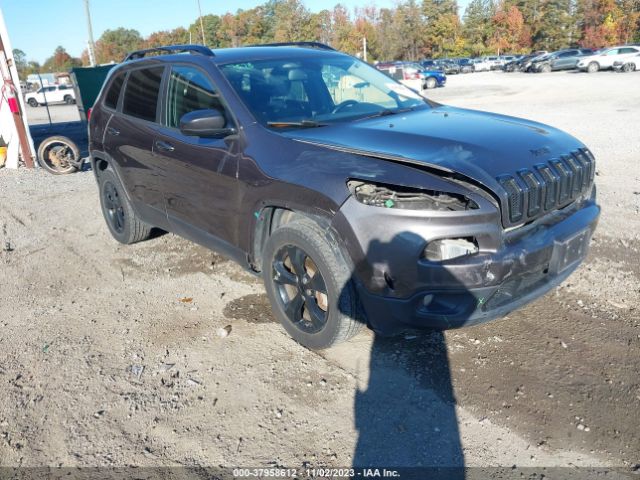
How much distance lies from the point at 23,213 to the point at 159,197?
3840 millimetres

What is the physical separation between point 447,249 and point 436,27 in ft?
276

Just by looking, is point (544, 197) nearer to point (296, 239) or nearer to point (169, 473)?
point (296, 239)

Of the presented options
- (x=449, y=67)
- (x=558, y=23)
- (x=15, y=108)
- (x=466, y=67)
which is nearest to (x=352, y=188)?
(x=15, y=108)

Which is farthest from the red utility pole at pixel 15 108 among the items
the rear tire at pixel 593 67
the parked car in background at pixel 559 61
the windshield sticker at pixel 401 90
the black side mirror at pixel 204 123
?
the parked car in background at pixel 559 61

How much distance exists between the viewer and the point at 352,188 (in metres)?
2.92

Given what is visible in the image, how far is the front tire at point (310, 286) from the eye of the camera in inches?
120

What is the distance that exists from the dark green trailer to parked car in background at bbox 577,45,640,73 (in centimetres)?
3313

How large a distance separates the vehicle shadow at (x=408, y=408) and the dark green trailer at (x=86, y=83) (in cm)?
1073

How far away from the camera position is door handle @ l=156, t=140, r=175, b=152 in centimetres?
421

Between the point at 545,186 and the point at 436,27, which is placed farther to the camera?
the point at 436,27

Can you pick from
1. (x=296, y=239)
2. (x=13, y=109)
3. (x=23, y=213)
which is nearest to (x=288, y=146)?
(x=296, y=239)

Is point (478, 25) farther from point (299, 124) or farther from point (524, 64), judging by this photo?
point (299, 124)

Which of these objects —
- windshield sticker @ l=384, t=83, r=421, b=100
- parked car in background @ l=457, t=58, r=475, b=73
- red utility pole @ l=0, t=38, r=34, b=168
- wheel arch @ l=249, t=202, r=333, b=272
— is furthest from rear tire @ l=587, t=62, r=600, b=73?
wheel arch @ l=249, t=202, r=333, b=272

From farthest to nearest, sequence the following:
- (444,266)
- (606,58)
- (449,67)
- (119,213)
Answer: (449,67), (606,58), (119,213), (444,266)
